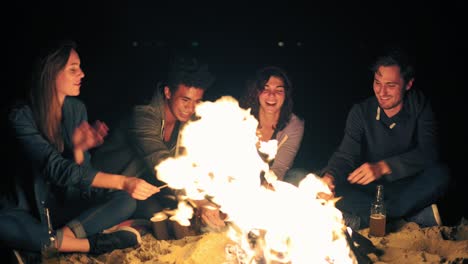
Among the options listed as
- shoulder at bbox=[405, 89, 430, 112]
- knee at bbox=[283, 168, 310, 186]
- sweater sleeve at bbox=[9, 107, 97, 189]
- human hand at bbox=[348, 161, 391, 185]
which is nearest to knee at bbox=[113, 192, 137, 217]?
sweater sleeve at bbox=[9, 107, 97, 189]

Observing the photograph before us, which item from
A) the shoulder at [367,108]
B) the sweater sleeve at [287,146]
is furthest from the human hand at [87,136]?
the shoulder at [367,108]

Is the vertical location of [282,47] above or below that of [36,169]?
above

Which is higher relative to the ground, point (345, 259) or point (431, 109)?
point (431, 109)

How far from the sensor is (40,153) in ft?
13.9

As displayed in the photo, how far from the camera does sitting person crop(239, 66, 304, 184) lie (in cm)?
514

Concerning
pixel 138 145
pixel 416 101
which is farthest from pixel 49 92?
Result: pixel 416 101

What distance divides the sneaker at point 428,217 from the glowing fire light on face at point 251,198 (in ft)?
4.17

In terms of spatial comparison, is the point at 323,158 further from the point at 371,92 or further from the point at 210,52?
the point at 210,52

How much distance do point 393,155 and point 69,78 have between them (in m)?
3.98

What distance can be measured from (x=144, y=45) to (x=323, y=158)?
3.68 m

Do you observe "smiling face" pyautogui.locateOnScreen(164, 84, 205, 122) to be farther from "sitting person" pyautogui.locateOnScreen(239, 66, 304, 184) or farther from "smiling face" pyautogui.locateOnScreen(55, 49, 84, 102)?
"smiling face" pyautogui.locateOnScreen(55, 49, 84, 102)

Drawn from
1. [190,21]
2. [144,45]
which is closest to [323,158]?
[190,21]

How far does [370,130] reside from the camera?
528 centimetres

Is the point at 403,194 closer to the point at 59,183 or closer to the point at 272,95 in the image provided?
the point at 272,95
